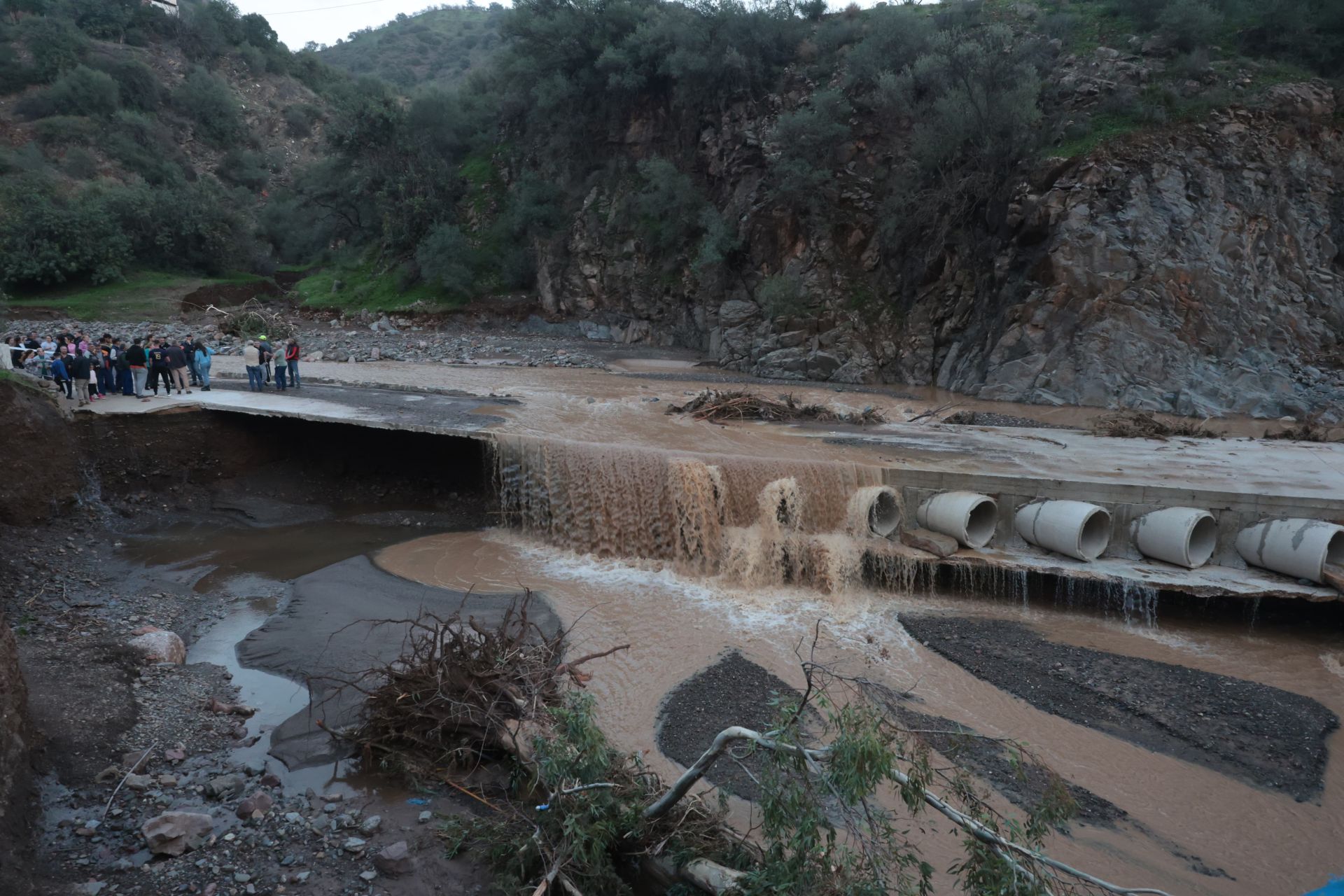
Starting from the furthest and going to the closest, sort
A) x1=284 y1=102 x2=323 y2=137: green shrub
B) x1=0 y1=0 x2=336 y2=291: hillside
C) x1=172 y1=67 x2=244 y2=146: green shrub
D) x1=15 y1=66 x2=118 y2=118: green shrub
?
x1=284 y1=102 x2=323 y2=137: green shrub → x1=172 y1=67 x2=244 y2=146: green shrub → x1=15 y1=66 x2=118 y2=118: green shrub → x1=0 y1=0 x2=336 y2=291: hillside

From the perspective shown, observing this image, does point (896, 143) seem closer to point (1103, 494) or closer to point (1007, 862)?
point (1103, 494)

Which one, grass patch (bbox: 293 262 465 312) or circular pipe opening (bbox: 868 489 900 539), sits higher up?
grass patch (bbox: 293 262 465 312)

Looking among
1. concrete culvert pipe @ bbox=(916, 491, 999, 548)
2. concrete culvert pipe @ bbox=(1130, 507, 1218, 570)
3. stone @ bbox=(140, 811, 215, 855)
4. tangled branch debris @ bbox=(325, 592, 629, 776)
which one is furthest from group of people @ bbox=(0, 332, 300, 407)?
concrete culvert pipe @ bbox=(1130, 507, 1218, 570)

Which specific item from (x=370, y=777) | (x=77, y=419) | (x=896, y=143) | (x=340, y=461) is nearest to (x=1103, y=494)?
(x=370, y=777)

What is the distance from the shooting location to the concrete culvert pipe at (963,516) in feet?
37.4

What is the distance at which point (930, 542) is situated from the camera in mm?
11469

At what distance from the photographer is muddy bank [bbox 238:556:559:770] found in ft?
24.7

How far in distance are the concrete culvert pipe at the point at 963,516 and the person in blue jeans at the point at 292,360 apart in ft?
46.7

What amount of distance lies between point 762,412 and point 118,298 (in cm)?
3193

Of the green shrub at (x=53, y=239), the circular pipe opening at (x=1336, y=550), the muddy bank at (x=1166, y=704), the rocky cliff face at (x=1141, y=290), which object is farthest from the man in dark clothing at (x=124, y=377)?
the green shrub at (x=53, y=239)

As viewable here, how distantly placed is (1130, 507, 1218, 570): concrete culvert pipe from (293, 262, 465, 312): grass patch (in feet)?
103

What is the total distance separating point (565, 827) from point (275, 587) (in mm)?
8382

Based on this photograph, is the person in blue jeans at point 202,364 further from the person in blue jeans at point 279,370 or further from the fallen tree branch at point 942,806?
the fallen tree branch at point 942,806

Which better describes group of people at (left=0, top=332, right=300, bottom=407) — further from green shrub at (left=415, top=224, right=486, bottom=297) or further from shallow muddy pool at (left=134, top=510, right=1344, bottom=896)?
green shrub at (left=415, top=224, right=486, bottom=297)
